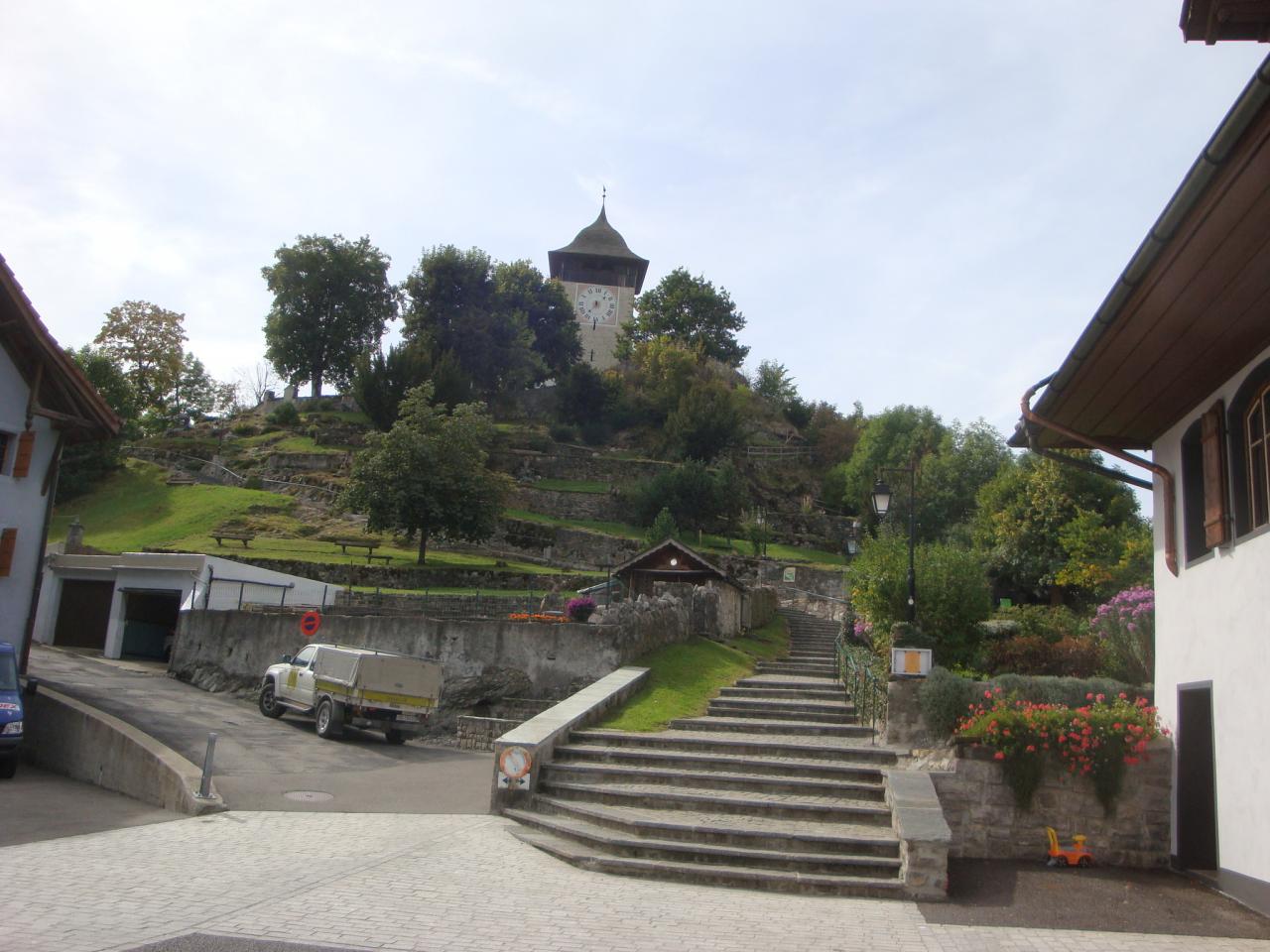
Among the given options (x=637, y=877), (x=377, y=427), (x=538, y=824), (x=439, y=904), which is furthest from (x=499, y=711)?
(x=377, y=427)

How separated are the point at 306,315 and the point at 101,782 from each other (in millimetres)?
56103

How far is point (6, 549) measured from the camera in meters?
20.1

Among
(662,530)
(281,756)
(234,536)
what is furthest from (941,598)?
(234,536)

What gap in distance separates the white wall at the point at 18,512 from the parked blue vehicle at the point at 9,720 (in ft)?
12.8

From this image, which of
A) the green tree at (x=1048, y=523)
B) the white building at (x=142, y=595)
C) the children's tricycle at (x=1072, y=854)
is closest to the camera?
the children's tricycle at (x=1072, y=854)

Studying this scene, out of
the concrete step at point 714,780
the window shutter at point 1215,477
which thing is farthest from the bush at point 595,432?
the window shutter at point 1215,477

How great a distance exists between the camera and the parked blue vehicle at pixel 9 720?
15695mm

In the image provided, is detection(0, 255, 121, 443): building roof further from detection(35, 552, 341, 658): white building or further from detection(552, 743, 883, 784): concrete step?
detection(552, 743, 883, 784): concrete step

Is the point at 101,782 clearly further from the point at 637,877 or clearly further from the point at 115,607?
the point at 115,607

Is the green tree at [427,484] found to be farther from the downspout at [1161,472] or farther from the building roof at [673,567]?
the downspout at [1161,472]

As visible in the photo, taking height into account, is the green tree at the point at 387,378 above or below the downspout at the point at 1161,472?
above

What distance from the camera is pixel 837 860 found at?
9.79 m

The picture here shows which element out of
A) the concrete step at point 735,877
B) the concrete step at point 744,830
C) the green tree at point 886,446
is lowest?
the concrete step at point 735,877

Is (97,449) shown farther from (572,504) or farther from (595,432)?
(595,432)
